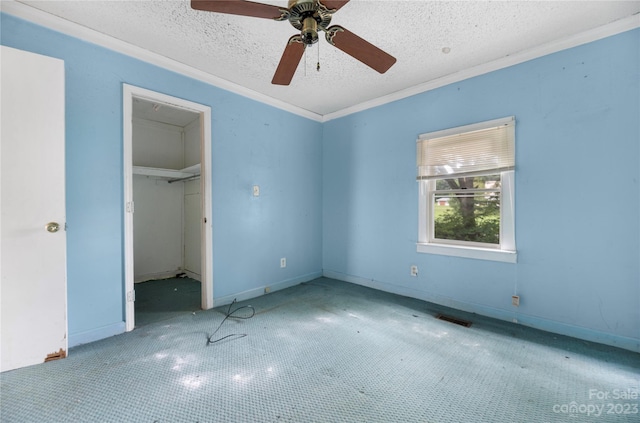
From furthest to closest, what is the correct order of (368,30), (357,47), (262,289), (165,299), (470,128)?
(262,289), (165,299), (470,128), (368,30), (357,47)

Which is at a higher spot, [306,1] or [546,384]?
[306,1]

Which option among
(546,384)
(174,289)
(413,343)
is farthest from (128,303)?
(546,384)

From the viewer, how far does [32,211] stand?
182 centimetres

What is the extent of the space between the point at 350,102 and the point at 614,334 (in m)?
3.47

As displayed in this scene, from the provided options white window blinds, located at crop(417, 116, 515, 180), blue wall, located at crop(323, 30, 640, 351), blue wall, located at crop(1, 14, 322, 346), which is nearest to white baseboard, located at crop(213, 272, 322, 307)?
blue wall, located at crop(1, 14, 322, 346)

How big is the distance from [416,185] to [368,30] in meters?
1.72

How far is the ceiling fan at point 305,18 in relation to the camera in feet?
4.41

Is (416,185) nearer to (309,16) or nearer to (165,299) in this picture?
(309,16)

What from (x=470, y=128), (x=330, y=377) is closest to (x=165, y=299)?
(x=330, y=377)

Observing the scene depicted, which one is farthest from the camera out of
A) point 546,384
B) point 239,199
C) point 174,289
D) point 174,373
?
point 174,289

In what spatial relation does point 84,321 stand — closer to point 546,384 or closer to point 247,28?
point 247,28

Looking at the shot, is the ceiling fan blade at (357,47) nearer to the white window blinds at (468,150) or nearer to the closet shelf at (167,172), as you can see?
the white window blinds at (468,150)

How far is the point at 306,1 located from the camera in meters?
1.34

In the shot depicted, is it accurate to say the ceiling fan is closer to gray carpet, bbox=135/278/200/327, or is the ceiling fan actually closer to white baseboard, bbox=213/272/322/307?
white baseboard, bbox=213/272/322/307
